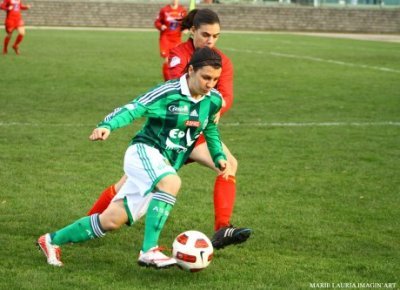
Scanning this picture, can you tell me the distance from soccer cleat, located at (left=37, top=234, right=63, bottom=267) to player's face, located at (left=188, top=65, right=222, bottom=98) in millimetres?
1419

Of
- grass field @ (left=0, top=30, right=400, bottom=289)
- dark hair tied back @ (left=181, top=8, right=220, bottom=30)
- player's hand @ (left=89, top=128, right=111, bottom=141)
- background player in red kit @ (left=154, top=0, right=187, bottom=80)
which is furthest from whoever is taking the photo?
background player in red kit @ (left=154, top=0, right=187, bottom=80)

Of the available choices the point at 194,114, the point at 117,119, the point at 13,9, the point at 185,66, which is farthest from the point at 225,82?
the point at 13,9

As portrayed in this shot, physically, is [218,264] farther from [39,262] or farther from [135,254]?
[39,262]

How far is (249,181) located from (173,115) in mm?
3542

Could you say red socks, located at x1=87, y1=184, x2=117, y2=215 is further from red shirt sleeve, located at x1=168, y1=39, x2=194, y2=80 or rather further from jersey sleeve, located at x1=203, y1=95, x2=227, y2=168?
red shirt sleeve, located at x1=168, y1=39, x2=194, y2=80

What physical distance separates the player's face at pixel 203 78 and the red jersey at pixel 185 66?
3.48 feet

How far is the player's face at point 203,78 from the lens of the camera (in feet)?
20.3

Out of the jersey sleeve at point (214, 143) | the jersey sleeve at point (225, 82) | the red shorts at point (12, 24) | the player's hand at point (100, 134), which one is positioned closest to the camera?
the player's hand at point (100, 134)

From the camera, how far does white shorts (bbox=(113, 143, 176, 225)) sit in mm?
6152

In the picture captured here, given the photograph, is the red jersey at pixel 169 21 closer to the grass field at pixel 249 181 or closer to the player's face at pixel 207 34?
the grass field at pixel 249 181

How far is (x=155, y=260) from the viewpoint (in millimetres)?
6043

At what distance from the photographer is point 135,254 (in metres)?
6.69

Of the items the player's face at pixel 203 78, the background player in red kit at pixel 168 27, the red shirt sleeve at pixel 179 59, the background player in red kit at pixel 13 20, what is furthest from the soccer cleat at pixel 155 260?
the background player in red kit at pixel 13 20

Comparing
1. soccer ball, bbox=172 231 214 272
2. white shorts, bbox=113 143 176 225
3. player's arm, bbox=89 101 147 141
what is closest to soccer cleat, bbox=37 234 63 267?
white shorts, bbox=113 143 176 225
